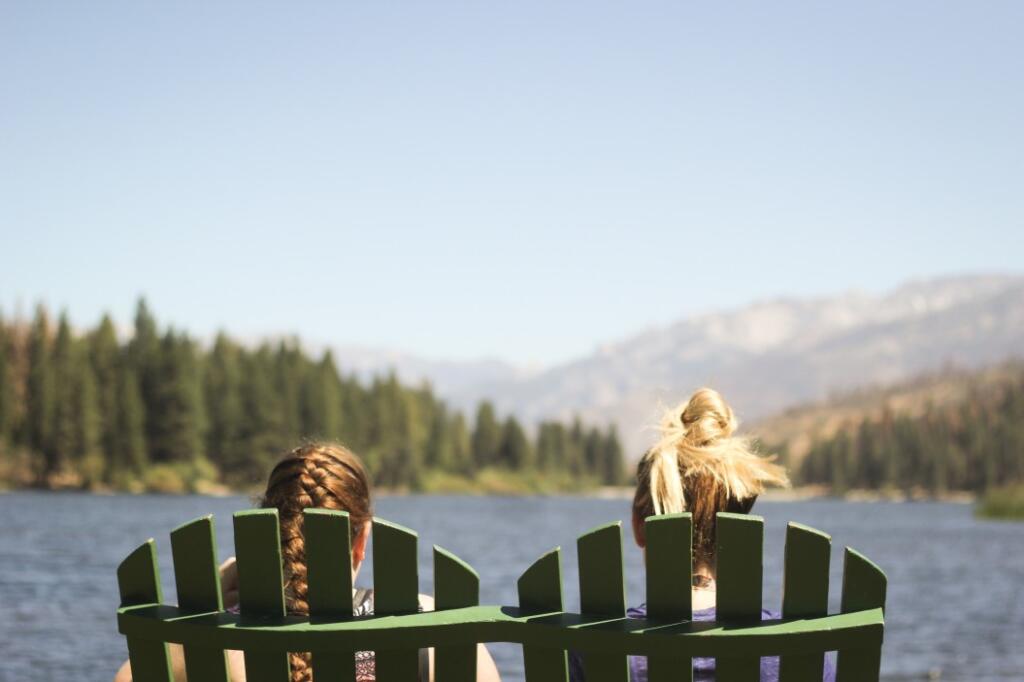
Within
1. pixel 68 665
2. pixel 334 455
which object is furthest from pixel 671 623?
pixel 68 665

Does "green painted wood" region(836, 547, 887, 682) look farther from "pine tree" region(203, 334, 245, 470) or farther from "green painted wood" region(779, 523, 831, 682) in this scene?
"pine tree" region(203, 334, 245, 470)

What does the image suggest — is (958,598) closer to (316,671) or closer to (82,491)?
(316,671)

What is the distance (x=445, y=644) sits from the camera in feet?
12.0

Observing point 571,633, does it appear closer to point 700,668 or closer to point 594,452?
point 700,668

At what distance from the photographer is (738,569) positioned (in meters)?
3.66

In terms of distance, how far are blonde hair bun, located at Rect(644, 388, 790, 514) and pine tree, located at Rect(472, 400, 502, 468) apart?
136m

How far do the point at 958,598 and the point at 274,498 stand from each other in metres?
33.4

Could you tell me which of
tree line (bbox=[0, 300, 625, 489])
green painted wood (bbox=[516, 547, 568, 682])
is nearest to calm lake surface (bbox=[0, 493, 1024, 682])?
green painted wood (bbox=[516, 547, 568, 682])

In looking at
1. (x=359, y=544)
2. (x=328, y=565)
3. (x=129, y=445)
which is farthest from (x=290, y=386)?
(x=328, y=565)

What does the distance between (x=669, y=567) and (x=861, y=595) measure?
55 cm

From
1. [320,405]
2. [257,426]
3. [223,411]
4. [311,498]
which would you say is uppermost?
[320,405]

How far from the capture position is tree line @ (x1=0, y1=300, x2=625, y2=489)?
9206 cm

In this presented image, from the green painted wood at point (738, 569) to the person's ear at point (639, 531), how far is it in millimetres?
265

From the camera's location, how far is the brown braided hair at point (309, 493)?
14.4 feet
